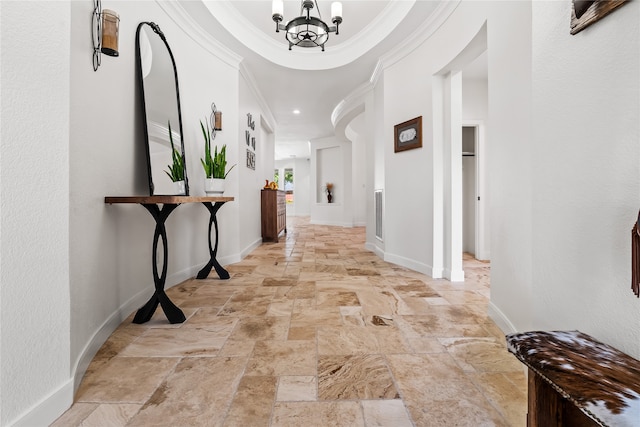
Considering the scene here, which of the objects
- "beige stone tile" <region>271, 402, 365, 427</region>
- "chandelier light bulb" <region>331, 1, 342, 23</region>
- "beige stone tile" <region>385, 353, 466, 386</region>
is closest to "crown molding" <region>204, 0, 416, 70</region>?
"chandelier light bulb" <region>331, 1, 342, 23</region>

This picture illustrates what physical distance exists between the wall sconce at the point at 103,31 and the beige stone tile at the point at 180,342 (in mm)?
1511

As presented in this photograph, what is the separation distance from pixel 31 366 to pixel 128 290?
105 centimetres

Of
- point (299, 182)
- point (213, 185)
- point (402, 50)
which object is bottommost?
point (213, 185)

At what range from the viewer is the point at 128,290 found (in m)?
1.95

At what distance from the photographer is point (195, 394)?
116cm

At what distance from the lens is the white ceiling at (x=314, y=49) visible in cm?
285

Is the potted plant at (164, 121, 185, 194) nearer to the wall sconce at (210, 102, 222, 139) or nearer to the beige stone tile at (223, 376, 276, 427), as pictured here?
the wall sconce at (210, 102, 222, 139)

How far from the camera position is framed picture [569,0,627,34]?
0.74 metres

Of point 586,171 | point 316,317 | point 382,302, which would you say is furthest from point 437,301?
point 586,171

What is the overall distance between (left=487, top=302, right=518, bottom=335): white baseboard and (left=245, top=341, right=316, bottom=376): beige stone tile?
3.66ft

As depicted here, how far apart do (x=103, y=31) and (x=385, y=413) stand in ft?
7.35

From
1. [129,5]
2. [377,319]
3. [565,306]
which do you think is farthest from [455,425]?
[129,5]

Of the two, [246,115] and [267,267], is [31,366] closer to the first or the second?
[267,267]

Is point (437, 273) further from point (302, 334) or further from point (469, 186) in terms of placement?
point (469, 186)
